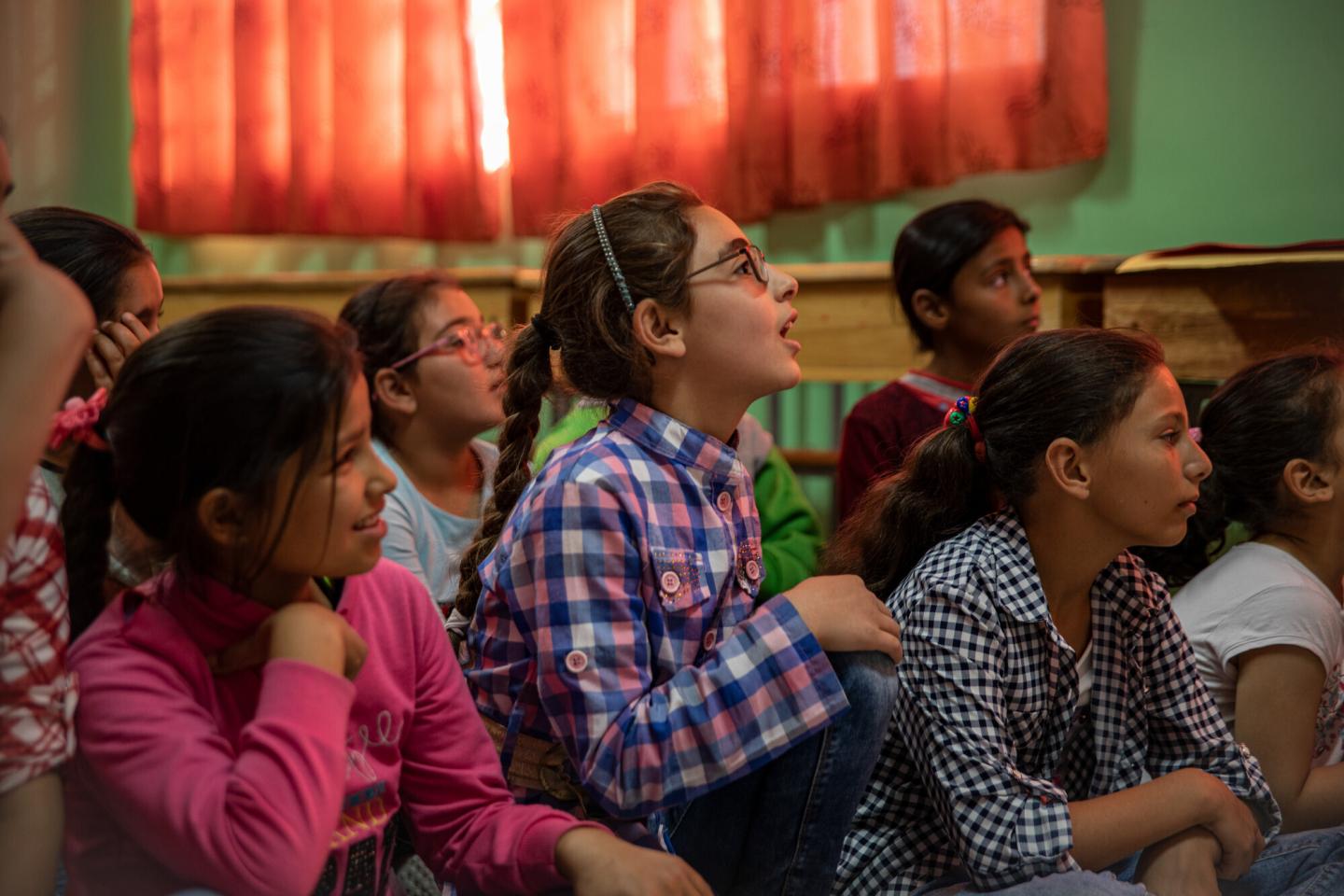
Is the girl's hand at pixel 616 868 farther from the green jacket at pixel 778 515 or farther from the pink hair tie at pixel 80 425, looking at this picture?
the green jacket at pixel 778 515

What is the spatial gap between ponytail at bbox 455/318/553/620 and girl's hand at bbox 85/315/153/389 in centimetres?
35

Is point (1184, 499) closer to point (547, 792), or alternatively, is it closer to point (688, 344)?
Answer: point (688, 344)

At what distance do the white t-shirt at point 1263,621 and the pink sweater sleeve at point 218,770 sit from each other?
1026 millimetres

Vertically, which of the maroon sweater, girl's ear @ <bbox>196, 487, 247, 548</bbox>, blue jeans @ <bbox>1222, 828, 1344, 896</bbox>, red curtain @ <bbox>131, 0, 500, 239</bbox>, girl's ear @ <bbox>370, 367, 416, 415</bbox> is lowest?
blue jeans @ <bbox>1222, 828, 1344, 896</bbox>

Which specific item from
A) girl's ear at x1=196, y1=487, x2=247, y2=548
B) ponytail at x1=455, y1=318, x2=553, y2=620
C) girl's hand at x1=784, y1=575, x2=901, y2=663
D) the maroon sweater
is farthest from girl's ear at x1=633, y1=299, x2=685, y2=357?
the maroon sweater

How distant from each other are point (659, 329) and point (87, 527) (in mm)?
555

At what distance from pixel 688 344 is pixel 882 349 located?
123 cm

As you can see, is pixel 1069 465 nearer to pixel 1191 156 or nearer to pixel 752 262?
pixel 752 262

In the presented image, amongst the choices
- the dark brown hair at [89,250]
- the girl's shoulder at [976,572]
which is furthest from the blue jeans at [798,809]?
the dark brown hair at [89,250]

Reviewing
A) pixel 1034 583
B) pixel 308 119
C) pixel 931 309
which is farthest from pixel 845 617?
pixel 308 119

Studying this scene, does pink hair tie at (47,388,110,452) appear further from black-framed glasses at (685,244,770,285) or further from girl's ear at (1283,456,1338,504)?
girl's ear at (1283,456,1338,504)

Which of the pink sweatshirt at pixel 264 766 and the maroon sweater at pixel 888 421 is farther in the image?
the maroon sweater at pixel 888 421

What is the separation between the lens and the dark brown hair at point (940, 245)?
219 cm

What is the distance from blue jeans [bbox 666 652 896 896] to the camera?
1.11 m
